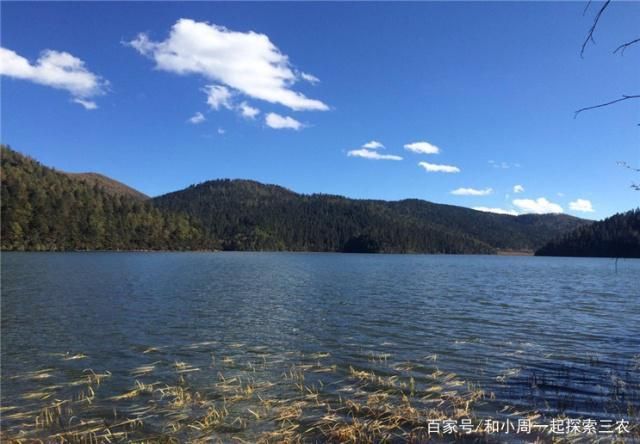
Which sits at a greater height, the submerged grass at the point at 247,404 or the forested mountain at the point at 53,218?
the forested mountain at the point at 53,218

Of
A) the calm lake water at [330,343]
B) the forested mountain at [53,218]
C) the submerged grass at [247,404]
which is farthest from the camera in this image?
the forested mountain at [53,218]

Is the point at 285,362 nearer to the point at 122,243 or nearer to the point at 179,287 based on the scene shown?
the point at 179,287

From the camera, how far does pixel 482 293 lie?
167 ft

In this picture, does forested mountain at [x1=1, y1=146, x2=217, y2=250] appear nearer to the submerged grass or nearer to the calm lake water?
the calm lake water

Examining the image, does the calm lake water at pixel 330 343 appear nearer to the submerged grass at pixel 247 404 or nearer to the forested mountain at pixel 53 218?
the submerged grass at pixel 247 404

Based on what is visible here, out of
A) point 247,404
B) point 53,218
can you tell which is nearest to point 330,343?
point 247,404

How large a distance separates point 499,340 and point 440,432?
14.7m

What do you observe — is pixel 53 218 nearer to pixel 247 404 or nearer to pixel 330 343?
pixel 330 343

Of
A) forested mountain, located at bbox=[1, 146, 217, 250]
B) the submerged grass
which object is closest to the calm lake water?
the submerged grass

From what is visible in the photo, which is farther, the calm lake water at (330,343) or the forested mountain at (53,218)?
the forested mountain at (53,218)

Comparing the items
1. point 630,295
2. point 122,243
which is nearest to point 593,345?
point 630,295

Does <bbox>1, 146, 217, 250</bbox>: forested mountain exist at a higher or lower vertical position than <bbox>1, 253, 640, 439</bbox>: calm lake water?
higher

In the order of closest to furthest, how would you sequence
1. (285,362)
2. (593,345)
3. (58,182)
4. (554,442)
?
1. (554,442)
2. (285,362)
3. (593,345)
4. (58,182)

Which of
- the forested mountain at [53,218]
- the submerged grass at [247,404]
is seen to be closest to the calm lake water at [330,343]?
the submerged grass at [247,404]
